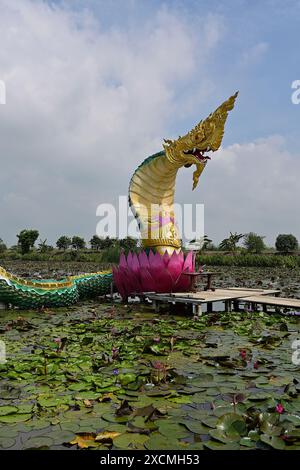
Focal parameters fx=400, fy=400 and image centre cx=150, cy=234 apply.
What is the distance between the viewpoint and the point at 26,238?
47.1 m

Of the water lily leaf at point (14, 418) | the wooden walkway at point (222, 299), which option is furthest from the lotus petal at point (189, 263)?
the water lily leaf at point (14, 418)

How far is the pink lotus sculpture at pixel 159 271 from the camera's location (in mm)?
7832

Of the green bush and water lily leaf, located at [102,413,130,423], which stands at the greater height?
the green bush

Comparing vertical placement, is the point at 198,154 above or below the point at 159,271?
above

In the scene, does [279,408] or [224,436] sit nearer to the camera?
[224,436]

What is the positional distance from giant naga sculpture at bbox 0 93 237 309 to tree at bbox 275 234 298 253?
33.2 meters


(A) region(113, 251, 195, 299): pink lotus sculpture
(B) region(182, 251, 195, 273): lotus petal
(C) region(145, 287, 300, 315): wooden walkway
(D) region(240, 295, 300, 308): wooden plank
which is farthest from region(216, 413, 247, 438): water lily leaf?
(B) region(182, 251, 195, 273): lotus petal

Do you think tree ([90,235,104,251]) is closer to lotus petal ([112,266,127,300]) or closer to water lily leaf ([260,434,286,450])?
lotus petal ([112,266,127,300])

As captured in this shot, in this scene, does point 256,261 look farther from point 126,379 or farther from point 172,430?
point 172,430

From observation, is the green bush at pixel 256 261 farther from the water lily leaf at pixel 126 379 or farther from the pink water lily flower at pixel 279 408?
the pink water lily flower at pixel 279 408

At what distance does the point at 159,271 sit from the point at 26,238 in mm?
41900

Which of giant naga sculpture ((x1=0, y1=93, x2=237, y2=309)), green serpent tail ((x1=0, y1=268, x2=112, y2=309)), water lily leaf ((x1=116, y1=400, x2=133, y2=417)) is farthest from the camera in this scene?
giant naga sculpture ((x1=0, y1=93, x2=237, y2=309))

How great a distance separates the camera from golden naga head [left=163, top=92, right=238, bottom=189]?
7629 mm

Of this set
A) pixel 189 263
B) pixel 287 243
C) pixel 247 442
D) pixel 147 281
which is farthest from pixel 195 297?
pixel 287 243
